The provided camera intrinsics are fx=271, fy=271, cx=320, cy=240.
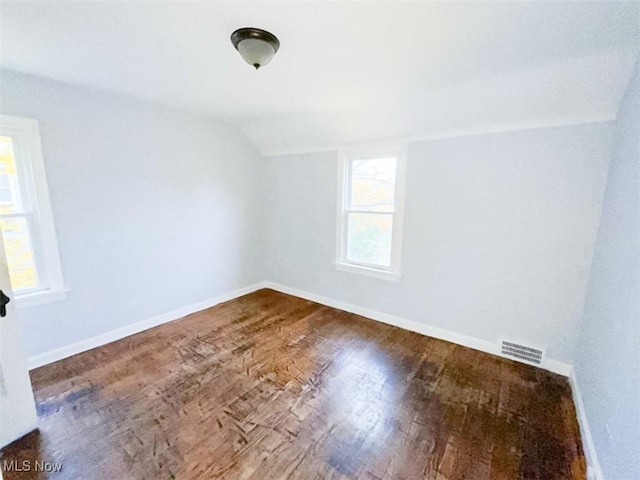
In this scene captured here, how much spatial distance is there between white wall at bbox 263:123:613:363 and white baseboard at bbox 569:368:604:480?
1.28 feet

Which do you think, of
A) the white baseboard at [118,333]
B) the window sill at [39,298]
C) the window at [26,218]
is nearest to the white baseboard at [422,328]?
the white baseboard at [118,333]

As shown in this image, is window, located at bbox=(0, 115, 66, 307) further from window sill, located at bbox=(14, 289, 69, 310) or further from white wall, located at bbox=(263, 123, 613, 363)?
white wall, located at bbox=(263, 123, 613, 363)

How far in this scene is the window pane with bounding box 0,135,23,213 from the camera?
2160mm

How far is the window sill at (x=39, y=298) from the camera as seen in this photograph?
2219mm

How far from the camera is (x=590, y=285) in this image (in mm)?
2070

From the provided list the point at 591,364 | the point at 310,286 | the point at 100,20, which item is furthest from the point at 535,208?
the point at 100,20

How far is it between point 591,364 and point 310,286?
291 centimetres

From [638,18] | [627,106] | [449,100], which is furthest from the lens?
[449,100]

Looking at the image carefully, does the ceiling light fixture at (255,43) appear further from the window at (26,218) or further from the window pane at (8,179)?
the window pane at (8,179)

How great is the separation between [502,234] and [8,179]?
422 cm

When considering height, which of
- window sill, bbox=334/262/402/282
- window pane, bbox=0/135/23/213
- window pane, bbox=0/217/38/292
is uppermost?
window pane, bbox=0/135/23/213

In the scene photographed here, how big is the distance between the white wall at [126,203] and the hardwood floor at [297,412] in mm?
439

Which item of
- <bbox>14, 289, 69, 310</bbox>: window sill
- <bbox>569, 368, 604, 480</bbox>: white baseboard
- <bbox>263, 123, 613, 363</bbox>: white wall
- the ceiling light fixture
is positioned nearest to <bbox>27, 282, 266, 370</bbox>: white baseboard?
<bbox>14, 289, 69, 310</bbox>: window sill

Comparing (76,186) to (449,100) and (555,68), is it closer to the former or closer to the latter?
(449,100)
